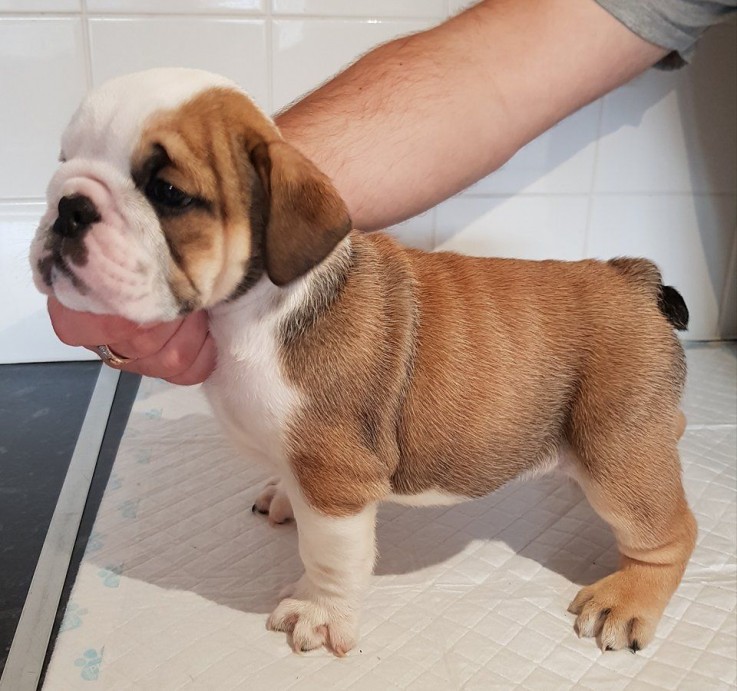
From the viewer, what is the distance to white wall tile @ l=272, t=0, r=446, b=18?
5.88ft

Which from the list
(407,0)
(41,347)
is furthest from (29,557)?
(407,0)

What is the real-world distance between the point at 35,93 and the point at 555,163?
1274mm

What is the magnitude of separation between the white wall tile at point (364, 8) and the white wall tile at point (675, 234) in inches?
26.0

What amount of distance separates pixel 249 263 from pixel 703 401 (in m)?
1.37

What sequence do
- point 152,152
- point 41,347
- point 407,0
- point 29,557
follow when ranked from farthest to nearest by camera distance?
point 41,347, point 407,0, point 29,557, point 152,152

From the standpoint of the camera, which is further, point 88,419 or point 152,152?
point 88,419

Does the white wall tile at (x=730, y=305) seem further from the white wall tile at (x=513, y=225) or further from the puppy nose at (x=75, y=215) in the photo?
the puppy nose at (x=75, y=215)

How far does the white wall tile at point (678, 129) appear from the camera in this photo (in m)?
1.96

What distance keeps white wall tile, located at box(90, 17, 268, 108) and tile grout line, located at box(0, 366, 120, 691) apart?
79cm

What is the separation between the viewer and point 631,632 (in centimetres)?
114

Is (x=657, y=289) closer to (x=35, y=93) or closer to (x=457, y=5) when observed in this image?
(x=457, y=5)

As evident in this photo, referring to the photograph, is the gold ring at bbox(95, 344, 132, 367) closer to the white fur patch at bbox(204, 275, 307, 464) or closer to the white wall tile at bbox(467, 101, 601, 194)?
the white fur patch at bbox(204, 275, 307, 464)

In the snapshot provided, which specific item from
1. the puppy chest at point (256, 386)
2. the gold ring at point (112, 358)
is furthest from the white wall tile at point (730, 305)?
the gold ring at point (112, 358)

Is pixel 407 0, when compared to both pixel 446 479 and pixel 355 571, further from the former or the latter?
pixel 355 571
